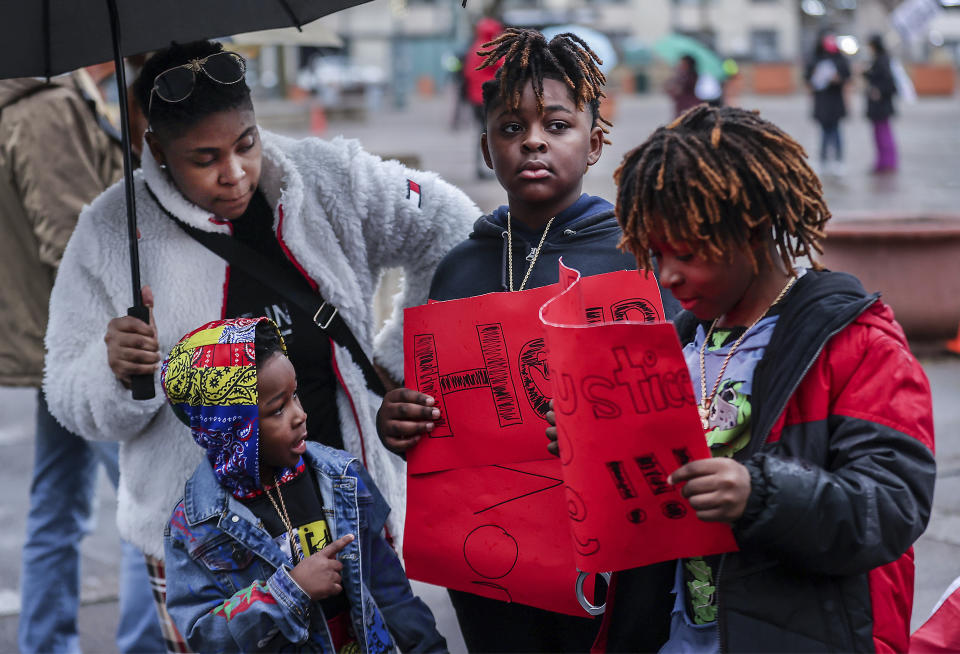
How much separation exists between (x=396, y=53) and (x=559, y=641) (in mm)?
38722

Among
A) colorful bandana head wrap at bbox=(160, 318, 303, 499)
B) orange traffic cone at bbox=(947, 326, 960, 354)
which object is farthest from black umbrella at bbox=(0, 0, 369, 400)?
orange traffic cone at bbox=(947, 326, 960, 354)

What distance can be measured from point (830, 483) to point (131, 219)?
1.83 meters

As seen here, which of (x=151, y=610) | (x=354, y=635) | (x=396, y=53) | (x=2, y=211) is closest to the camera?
(x=354, y=635)

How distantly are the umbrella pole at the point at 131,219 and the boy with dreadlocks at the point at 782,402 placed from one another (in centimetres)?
131

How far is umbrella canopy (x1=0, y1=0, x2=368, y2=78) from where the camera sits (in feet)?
9.36

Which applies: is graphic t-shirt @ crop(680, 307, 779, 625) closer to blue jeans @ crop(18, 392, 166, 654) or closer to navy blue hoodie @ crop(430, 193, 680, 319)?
navy blue hoodie @ crop(430, 193, 680, 319)

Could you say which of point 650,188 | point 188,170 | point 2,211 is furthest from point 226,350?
point 2,211

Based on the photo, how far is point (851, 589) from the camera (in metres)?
1.86

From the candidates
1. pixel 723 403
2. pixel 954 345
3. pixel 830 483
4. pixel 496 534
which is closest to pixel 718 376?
pixel 723 403

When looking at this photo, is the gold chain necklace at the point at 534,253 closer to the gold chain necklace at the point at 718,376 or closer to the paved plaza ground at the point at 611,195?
the gold chain necklace at the point at 718,376

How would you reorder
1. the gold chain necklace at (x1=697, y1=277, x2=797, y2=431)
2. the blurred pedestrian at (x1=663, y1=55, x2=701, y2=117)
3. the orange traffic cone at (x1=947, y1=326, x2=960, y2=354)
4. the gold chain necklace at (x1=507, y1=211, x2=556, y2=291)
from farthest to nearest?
the blurred pedestrian at (x1=663, y1=55, x2=701, y2=117) → the orange traffic cone at (x1=947, y1=326, x2=960, y2=354) → the gold chain necklace at (x1=507, y1=211, x2=556, y2=291) → the gold chain necklace at (x1=697, y1=277, x2=797, y2=431)

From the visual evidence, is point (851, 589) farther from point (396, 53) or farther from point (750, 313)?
point (396, 53)

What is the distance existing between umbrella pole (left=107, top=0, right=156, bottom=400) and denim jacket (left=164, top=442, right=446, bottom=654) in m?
0.29

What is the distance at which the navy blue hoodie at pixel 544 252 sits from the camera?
254cm
